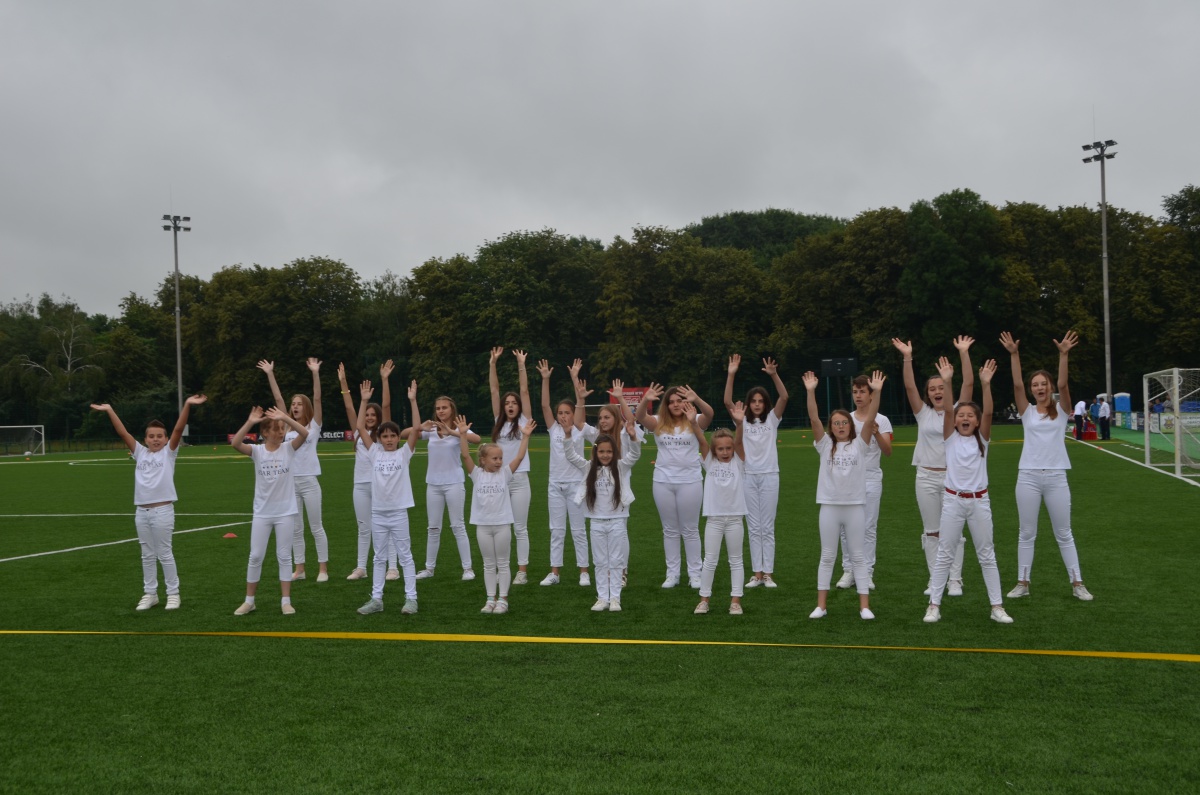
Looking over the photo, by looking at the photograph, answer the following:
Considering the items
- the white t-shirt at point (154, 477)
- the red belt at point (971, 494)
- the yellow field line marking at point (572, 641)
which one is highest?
the white t-shirt at point (154, 477)

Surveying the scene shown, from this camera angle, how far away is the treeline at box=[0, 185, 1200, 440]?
1944 inches

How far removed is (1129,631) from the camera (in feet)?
23.6

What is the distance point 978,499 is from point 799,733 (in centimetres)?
336

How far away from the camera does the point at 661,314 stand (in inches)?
2217

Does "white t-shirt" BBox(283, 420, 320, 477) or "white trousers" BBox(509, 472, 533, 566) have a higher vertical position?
"white t-shirt" BBox(283, 420, 320, 477)

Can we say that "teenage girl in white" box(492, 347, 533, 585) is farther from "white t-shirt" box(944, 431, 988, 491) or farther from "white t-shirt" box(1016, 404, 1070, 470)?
"white t-shirt" box(1016, 404, 1070, 470)

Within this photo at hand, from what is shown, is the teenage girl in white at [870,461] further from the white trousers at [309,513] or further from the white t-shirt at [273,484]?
the white trousers at [309,513]

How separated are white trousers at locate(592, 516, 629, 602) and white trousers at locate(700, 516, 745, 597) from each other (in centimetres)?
71

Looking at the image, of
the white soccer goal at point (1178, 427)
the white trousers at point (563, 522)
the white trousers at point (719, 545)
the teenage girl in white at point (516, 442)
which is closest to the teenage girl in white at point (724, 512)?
the white trousers at point (719, 545)

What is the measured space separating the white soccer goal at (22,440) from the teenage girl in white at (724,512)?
5017 centimetres

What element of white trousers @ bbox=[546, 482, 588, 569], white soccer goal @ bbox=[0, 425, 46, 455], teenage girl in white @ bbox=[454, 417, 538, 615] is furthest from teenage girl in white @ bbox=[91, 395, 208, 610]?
white soccer goal @ bbox=[0, 425, 46, 455]

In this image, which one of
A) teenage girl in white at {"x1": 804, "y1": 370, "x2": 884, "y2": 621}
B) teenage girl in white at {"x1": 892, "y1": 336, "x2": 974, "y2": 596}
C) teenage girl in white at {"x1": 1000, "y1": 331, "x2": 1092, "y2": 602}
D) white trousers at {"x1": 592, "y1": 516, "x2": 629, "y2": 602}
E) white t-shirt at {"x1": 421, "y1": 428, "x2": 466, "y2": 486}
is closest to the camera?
teenage girl in white at {"x1": 804, "y1": 370, "x2": 884, "y2": 621}

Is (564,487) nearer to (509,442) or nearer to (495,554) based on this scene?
(509,442)

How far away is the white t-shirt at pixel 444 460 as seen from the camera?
30.9ft
